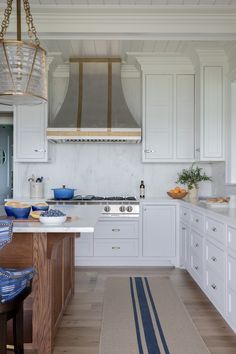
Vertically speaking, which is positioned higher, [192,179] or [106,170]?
[106,170]

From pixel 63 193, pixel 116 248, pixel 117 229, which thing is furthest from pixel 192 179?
pixel 63 193

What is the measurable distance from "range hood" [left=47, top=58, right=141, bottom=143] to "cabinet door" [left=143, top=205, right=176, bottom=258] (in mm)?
992

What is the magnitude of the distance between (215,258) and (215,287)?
240 mm

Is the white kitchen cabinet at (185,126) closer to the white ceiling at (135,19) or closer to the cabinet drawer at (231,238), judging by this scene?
the white ceiling at (135,19)

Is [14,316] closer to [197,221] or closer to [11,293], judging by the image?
[11,293]

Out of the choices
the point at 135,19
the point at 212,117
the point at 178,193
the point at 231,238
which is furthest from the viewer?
Result: the point at 178,193

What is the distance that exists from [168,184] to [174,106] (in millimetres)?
1143

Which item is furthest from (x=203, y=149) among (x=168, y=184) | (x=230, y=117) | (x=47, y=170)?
(x=47, y=170)

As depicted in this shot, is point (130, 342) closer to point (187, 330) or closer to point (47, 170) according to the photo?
point (187, 330)

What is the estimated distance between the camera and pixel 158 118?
481 centimetres

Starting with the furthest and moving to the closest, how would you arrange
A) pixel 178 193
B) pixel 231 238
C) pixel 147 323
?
pixel 178 193 → pixel 147 323 → pixel 231 238

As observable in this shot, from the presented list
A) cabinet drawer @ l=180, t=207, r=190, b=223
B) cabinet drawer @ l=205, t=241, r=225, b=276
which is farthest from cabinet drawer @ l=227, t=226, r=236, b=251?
cabinet drawer @ l=180, t=207, r=190, b=223

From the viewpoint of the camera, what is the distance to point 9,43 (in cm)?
207

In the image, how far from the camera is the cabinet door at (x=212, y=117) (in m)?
4.45
